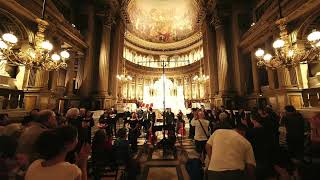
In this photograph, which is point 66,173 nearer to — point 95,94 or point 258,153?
point 258,153

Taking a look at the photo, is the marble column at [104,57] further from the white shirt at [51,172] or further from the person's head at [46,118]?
the white shirt at [51,172]

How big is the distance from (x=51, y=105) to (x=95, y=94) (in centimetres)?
541

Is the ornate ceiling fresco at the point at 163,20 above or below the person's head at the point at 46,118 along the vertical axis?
above

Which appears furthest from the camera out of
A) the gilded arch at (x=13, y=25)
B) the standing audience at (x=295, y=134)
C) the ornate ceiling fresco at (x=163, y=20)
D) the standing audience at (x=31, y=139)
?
the ornate ceiling fresco at (x=163, y=20)

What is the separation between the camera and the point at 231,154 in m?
2.26

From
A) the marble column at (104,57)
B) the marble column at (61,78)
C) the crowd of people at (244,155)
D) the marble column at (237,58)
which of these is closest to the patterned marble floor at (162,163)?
the crowd of people at (244,155)

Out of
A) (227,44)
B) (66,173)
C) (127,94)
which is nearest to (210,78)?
(227,44)

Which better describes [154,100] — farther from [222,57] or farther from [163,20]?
[163,20]

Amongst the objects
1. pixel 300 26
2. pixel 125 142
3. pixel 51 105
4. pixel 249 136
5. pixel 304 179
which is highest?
pixel 300 26

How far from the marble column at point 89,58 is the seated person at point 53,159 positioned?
14222 millimetres

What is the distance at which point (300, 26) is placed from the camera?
8891mm

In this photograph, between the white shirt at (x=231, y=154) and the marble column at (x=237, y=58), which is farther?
the marble column at (x=237, y=58)

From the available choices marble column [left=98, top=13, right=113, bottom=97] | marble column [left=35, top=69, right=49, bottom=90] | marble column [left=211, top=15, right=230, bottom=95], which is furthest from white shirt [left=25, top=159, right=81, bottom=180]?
marble column [left=211, top=15, right=230, bottom=95]

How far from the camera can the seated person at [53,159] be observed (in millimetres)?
1357
